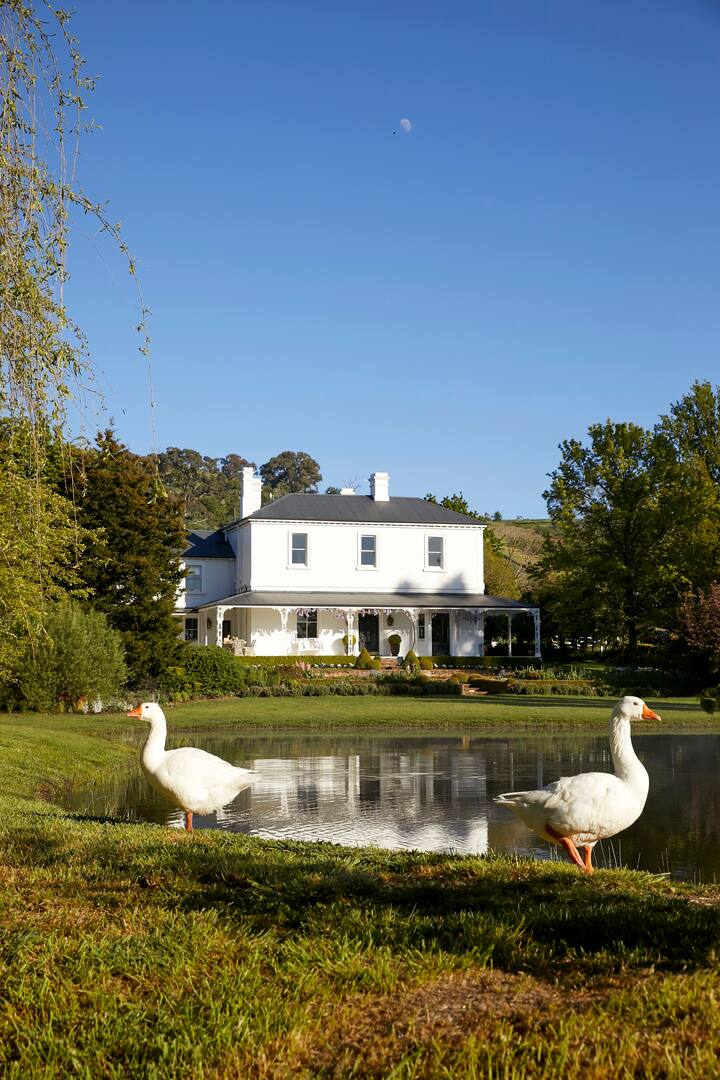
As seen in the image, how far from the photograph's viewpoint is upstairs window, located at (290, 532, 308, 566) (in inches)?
2036

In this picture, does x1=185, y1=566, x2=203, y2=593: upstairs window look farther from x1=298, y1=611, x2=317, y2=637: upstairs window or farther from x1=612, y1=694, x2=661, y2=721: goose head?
x1=612, y1=694, x2=661, y2=721: goose head

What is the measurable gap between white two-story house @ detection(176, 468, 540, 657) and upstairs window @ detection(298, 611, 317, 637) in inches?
1.9

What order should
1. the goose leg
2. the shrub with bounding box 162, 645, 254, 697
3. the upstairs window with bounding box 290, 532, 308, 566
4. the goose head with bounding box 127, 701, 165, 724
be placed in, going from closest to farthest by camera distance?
the goose leg
the goose head with bounding box 127, 701, 165, 724
the shrub with bounding box 162, 645, 254, 697
the upstairs window with bounding box 290, 532, 308, 566

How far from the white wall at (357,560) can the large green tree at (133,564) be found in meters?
15.1

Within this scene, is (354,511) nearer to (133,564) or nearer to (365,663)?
(365,663)

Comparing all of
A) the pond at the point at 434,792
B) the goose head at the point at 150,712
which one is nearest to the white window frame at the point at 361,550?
the pond at the point at 434,792

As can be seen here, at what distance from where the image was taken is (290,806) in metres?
14.7

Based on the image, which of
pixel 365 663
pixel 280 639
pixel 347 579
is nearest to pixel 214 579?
pixel 280 639

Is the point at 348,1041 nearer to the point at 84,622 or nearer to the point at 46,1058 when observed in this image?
the point at 46,1058

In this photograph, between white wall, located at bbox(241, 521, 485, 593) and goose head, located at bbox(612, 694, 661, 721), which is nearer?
goose head, located at bbox(612, 694, 661, 721)

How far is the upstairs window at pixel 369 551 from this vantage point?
52.6m

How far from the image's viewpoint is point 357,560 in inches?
2061

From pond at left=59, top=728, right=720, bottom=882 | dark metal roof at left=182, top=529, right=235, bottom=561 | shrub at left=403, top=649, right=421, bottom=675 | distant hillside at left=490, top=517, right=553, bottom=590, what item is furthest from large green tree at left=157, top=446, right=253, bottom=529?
pond at left=59, top=728, right=720, bottom=882

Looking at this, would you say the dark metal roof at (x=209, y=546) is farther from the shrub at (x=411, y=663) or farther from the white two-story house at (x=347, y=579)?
the shrub at (x=411, y=663)
